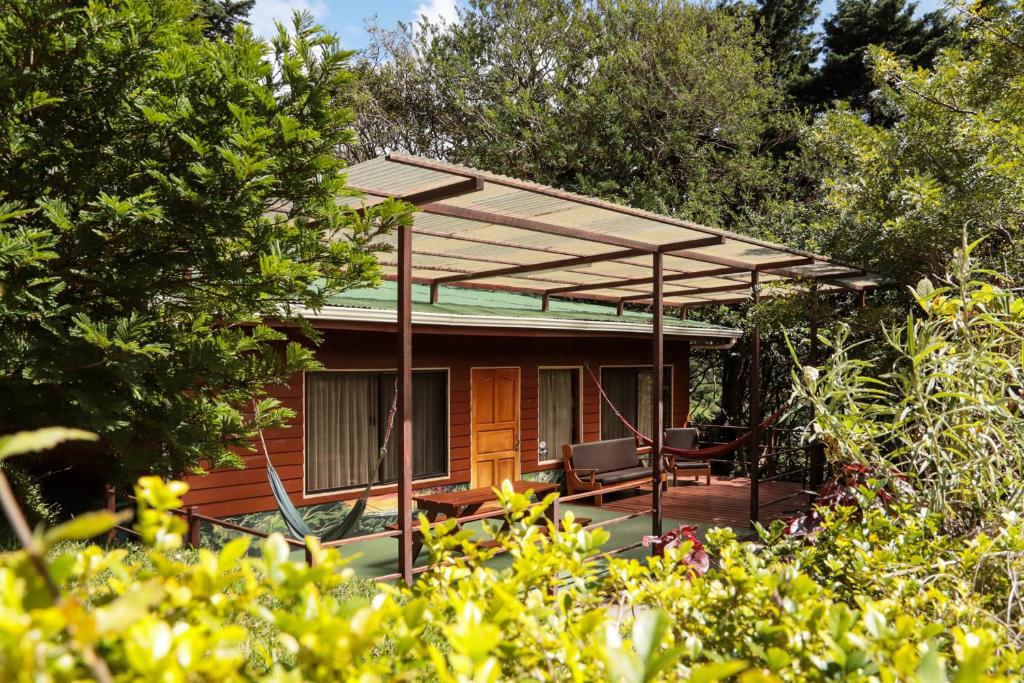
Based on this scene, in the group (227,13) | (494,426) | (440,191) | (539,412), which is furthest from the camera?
(227,13)

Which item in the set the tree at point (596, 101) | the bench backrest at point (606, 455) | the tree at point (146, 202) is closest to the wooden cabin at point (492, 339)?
the tree at point (146, 202)

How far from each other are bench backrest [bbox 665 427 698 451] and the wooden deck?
57cm

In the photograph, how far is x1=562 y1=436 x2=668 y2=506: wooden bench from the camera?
1025cm

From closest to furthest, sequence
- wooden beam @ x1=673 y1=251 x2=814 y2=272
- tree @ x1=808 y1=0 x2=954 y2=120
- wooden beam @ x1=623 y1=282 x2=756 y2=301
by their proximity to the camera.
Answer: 1. wooden beam @ x1=673 y1=251 x2=814 y2=272
2. wooden beam @ x1=623 y1=282 x2=756 y2=301
3. tree @ x1=808 y1=0 x2=954 y2=120

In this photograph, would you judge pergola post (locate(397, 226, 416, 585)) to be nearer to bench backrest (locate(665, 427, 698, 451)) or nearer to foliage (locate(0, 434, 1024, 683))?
foliage (locate(0, 434, 1024, 683))

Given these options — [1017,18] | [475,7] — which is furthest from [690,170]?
[1017,18]

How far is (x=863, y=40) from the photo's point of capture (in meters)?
22.2

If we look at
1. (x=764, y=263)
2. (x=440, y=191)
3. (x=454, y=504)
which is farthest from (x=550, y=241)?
(x=454, y=504)

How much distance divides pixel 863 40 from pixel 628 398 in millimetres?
15856

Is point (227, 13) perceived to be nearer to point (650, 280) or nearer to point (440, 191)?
point (650, 280)

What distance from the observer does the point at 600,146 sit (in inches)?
737

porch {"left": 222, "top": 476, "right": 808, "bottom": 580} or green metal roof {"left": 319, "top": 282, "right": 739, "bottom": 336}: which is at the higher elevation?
green metal roof {"left": 319, "top": 282, "right": 739, "bottom": 336}

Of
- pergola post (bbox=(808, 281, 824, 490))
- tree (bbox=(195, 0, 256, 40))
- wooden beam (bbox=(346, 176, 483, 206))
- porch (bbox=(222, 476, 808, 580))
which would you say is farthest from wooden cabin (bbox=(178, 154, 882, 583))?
tree (bbox=(195, 0, 256, 40))

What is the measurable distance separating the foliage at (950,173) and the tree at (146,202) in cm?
656
